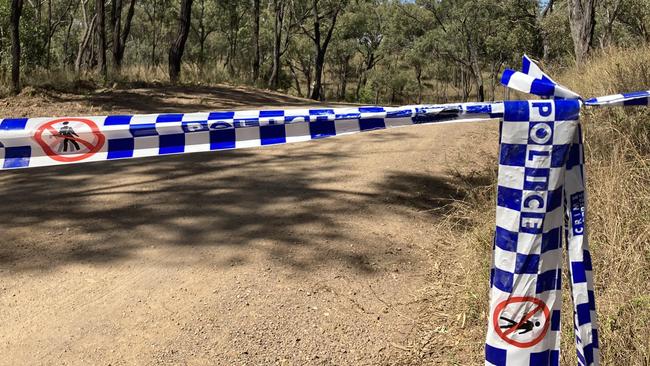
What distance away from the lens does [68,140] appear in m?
2.65

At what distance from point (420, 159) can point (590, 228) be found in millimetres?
3364

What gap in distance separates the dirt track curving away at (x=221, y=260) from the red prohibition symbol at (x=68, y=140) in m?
1.11

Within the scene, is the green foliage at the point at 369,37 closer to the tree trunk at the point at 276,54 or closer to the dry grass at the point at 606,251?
the tree trunk at the point at 276,54

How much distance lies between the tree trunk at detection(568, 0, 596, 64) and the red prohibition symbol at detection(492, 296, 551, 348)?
9.96 metres

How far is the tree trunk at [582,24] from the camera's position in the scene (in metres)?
11.1

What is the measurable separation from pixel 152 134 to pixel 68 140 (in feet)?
1.34

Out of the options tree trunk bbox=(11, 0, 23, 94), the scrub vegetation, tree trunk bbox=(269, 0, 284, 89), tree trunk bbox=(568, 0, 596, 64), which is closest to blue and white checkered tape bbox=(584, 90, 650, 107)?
the scrub vegetation

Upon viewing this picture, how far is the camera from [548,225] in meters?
2.17

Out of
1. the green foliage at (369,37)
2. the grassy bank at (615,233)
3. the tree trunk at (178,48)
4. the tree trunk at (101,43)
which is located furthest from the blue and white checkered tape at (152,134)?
the tree trunk at (178,48)

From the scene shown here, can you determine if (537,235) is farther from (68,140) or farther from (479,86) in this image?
(479,86)

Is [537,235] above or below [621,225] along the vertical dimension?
above

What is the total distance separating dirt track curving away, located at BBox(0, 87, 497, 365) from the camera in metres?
3.13

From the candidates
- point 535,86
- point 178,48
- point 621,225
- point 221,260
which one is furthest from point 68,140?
point 178,48

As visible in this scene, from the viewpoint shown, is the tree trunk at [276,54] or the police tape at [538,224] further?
the tree trunk at [276,54]
